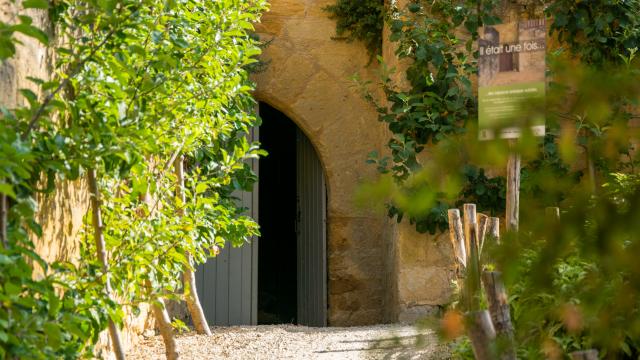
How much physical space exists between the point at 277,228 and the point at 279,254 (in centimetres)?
30

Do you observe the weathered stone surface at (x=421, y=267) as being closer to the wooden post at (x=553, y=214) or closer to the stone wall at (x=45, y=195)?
the stone wall at (x=45, y=195)

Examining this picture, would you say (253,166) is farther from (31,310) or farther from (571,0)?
(31,310)

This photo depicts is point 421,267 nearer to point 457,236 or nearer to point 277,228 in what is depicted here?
point 457,236

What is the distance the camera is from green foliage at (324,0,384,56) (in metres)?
7.24

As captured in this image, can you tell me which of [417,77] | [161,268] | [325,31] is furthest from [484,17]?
[161,268]

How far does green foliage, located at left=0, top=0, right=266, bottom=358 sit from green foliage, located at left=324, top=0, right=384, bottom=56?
308 cm

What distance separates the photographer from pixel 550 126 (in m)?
0.82

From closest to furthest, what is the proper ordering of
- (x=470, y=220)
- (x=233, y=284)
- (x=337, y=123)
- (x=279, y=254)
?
(x=470, y=220)
(x=337, y=123)
(x=233, y=284)
(x=279, y=254)

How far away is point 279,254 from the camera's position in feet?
33.7

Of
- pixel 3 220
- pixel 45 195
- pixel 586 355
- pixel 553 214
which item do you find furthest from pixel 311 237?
pixel 553 214

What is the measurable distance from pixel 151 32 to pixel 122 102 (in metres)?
0.30

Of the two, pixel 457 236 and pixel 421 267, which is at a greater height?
pixel 457 236

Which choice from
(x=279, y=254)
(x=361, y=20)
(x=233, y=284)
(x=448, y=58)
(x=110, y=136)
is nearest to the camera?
(x=110, y=136)

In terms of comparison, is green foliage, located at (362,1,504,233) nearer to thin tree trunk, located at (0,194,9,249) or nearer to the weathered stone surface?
the weathered stone surface
